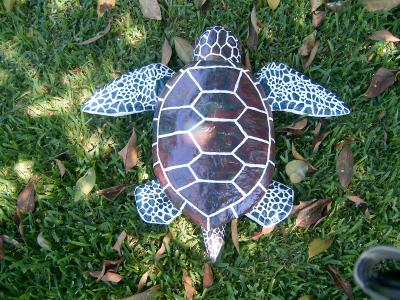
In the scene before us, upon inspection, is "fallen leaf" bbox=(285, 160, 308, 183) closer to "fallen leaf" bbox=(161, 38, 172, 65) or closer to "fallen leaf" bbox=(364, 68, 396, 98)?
"fallen leaf" bbox=(364, 68, 396, 98)

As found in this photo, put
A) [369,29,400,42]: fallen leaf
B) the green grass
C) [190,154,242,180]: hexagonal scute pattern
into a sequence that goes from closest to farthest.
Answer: [190,154,242,180]: hexagonal scute pattern → the green grass → [369,29,400,42]: fallen leaf

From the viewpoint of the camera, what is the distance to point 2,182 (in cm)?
284

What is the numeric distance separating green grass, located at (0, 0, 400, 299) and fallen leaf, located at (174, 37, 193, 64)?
0.07 m

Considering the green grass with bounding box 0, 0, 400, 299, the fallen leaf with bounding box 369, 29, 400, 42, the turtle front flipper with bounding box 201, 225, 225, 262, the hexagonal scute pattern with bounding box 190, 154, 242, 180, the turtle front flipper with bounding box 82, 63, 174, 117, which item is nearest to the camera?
→ the hexagonal scute pattern with bounding box 190, 154, 242, 180

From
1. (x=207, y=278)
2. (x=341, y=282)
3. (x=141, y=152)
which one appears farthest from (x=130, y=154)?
(x=341, y=282)

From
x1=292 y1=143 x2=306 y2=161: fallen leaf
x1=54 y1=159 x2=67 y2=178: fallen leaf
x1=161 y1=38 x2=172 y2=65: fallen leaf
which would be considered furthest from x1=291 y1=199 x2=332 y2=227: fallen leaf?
x1=54 y1=159 x2=67 y2=178: fallen leaf

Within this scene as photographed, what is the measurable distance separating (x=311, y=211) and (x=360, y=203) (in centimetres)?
31

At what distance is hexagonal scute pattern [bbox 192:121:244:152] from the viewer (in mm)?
2410

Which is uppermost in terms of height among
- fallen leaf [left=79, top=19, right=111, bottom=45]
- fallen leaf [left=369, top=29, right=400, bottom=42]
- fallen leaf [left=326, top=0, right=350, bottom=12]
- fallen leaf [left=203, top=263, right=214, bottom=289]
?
fallen leaf [left=326, top=0, right=350, bottom=12]

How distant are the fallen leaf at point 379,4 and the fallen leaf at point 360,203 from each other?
128 cm

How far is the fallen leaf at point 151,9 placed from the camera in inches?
120

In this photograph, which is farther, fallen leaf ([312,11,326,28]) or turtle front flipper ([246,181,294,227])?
fallen leaf ([312,11,326,28])

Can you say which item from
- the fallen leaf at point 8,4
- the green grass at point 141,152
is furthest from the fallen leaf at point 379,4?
the fallen leaf at point 8,4

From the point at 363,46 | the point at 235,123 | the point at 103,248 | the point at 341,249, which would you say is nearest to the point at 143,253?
the point at 103,248
